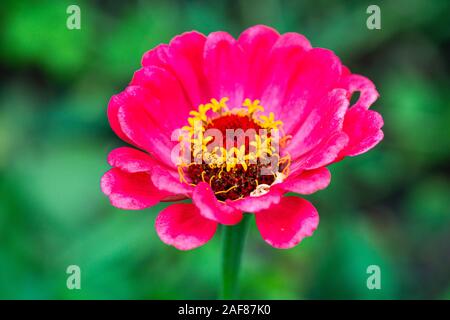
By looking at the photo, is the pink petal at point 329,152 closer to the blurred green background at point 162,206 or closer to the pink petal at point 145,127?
the pink petal at point 145,127

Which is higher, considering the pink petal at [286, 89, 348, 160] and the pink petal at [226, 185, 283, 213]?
the pink petal at [286, 89, 348, 160]

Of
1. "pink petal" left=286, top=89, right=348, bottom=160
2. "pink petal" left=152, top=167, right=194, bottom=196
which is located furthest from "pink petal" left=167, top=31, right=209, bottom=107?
"pink petal" left=152, top=167, right=194, bottom=196

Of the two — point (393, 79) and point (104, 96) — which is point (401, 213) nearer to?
point (393, 79)

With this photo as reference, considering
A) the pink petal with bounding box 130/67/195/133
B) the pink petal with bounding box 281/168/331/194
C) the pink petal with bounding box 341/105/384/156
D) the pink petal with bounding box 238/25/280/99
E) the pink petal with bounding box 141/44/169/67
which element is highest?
the pink petal with bounding box 238/25/280/99

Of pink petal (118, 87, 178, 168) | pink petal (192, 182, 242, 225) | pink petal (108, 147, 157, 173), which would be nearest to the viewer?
pink petal (192, 182, 242, 225)

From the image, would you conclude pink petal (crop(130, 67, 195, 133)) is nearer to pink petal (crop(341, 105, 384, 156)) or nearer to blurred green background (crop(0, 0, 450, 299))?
pink petal (crop(341, 105, 384, 156))

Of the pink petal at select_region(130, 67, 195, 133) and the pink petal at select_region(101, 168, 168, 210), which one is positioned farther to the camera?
the pink petal at select_region(130, 67, 195, 133)

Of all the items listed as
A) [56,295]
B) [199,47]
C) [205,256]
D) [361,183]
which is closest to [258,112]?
[199,47]
